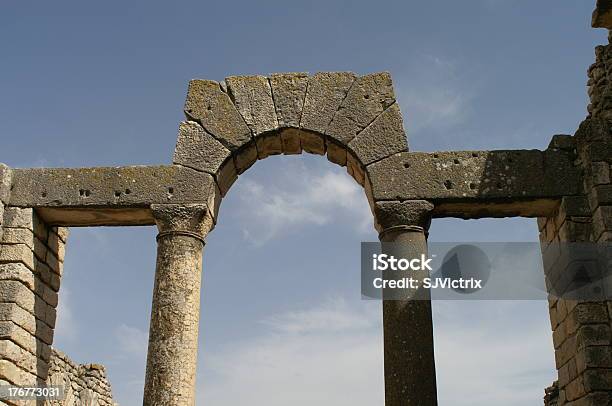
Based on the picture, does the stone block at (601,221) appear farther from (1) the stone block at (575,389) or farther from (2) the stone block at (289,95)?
(2) the stone block at (289,95)

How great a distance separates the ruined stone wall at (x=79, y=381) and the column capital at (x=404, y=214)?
21.0 ft

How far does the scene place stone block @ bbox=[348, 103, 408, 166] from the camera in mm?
7672

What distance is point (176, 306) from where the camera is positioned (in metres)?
6.88

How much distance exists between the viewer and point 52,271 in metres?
8.43

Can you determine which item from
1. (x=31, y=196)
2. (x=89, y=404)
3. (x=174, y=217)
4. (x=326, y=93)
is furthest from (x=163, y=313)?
(x=89, y=404)

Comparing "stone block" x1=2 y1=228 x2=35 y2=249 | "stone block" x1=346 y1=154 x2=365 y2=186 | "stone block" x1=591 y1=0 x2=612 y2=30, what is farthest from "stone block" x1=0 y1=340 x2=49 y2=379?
"stone block" x1=591 y1=0 x2=612 y2=30

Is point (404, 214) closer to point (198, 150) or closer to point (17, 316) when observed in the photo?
point (198, 150)

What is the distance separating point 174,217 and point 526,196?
4186 mm

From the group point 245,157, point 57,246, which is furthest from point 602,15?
point 57,246

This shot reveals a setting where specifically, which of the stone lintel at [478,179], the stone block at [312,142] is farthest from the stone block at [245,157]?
the stone lintel at [478,179]

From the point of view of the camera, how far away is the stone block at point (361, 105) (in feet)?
25.8

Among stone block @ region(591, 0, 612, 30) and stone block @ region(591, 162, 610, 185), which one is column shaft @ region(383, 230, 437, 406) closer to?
stone block @ region(591, 162, 610, 185)

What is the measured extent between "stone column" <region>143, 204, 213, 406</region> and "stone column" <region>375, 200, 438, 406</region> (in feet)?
6.89

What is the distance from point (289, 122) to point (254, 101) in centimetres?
56
